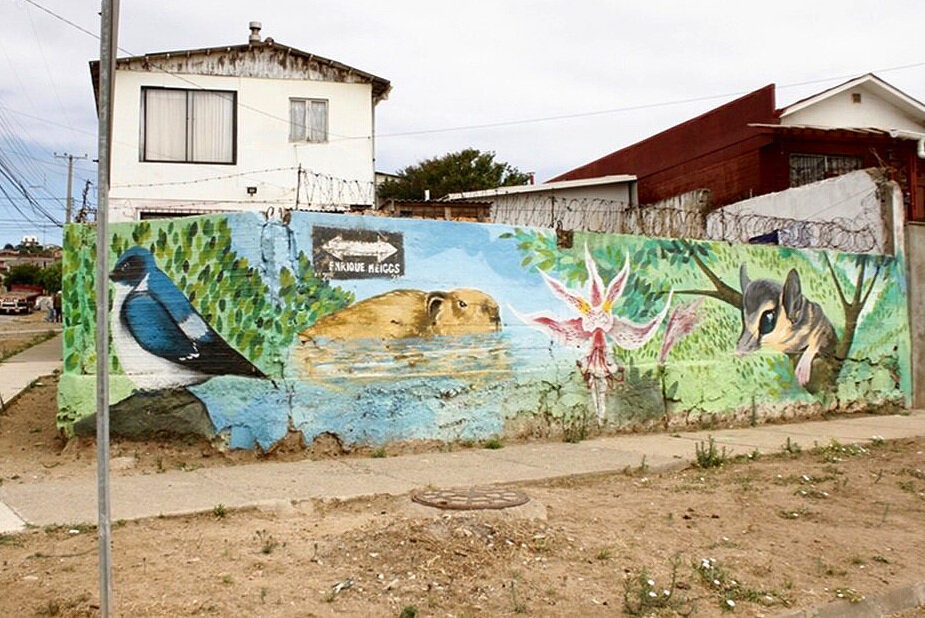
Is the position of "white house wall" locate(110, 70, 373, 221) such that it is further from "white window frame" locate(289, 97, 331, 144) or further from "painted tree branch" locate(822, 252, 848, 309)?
"painted tree branch" locate(822, 252, 848, 309)

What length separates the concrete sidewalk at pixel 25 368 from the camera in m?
12.1

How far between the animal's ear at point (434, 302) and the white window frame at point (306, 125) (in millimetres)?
12548

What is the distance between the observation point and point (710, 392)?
11023mm

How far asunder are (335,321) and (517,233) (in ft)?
8.14

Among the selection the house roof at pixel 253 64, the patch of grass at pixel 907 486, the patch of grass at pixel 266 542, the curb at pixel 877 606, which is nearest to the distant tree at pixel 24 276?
the house roof at pixel 253 64

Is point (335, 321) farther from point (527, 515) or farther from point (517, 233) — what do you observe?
point (527, 515)

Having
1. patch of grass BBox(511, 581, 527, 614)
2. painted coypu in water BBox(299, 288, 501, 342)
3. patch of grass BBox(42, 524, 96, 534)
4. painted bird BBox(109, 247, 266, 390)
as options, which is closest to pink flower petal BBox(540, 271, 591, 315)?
painted coypu in water BBox(299, 288, 501, 342)

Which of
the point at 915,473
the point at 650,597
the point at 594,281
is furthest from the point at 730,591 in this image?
the point at 594,281

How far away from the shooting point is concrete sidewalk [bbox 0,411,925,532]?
616 centimetres

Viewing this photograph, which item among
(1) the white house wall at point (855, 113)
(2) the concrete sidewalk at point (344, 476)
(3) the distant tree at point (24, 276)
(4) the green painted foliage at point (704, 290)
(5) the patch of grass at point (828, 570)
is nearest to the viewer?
(5) the patch of grass at point (828, 570)

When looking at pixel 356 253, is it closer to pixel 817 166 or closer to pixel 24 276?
pixel 817 166

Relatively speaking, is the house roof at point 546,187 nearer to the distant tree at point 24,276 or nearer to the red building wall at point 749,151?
the red building wall at point 749,151

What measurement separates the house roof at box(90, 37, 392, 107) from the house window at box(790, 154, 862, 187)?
10.2 m

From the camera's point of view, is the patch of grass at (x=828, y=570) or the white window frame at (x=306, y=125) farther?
the white window frame at (x=306, y=125)
